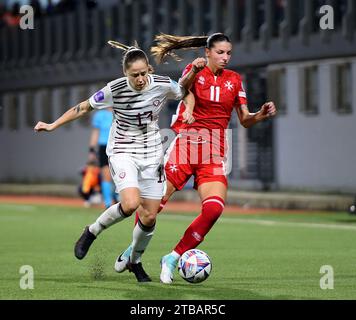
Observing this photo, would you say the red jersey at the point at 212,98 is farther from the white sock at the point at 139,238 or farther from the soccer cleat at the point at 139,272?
the soccer cleat at the point at 139,272

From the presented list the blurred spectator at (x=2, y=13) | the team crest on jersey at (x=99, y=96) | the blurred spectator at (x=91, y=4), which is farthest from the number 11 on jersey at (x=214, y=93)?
the blurred spectator at (x=2, y=13)

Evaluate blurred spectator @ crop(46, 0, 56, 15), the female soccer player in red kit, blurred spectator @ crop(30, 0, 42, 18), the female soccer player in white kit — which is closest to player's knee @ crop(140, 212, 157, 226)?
the female soccer player in white kit

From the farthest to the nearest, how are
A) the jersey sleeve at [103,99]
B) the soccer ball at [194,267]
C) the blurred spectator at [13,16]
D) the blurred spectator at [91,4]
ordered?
the blurred spectator at [13,16]
the blurred spectator at [91,4]
the jersey sleeve at [103,99]
the soccer ball at [194,267]

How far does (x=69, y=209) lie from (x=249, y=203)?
424 centimetres

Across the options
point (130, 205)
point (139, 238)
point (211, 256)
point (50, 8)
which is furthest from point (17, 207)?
point (130, 205)

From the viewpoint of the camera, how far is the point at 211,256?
15.3m

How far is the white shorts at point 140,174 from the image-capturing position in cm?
1182

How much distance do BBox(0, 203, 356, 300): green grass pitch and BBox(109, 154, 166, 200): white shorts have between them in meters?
0.90

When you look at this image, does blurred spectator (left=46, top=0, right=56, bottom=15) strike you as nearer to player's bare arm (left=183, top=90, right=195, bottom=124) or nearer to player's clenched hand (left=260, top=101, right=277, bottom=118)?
player's bare arm (left=183, top=90, right=195, bottom=124)

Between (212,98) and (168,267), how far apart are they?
1.81 metres

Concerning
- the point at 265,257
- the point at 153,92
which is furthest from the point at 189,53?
the point at 153,92

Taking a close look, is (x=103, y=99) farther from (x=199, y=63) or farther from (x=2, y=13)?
(x=2, y=13)

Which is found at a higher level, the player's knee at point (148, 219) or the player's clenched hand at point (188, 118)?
the player's clenched hand at point (188, 118)

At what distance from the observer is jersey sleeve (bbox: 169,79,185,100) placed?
1207cm
